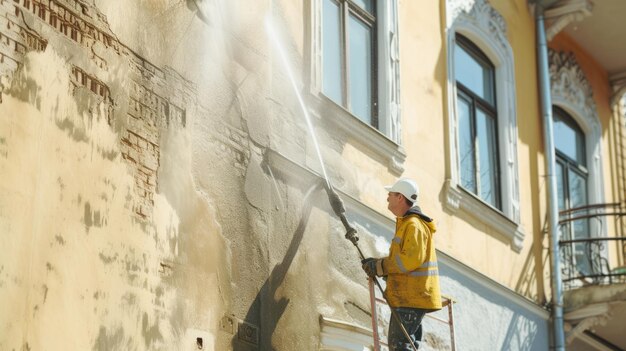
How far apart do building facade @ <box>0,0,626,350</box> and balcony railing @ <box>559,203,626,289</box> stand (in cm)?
8

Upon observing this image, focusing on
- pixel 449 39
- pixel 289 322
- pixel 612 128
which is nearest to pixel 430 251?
pixel 289 322

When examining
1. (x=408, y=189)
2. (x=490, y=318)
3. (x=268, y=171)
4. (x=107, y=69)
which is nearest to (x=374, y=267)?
(x=408, y=189)

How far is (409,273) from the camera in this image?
912 centimetres

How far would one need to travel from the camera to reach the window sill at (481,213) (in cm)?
1245

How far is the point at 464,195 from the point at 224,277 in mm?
4419

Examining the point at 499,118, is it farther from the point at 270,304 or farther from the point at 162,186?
the point at 162,186

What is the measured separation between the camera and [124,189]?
7988mm

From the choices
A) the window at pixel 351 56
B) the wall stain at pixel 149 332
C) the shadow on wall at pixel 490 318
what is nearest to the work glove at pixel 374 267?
the wall stain at pixel 149 332

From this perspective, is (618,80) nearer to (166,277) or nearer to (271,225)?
(271,225)

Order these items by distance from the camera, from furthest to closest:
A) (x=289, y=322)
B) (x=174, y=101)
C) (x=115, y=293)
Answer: (x=289, y=322), (x=174, y=101), (x=115, y=293)

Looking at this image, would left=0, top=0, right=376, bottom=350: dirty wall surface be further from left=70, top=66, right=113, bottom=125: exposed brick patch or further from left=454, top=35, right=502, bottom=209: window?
left=454, top=35, right=502, bottom=209: window

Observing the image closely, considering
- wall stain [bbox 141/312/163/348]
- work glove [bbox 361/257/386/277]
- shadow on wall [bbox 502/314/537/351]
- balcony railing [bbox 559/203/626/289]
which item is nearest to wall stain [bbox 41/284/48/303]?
wall stain [bbox 141/312/163/348]

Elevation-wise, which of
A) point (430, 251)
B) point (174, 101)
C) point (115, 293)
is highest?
point (174, 101)

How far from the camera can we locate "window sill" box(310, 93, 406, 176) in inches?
410
